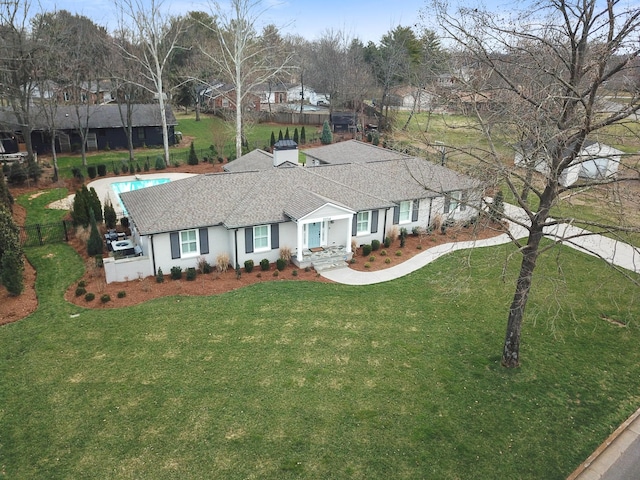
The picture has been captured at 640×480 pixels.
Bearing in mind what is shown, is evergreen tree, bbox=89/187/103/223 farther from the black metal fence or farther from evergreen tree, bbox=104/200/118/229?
the black metal fence

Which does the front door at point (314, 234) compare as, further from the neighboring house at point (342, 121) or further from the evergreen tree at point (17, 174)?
the neighboring house at point (342, 121)

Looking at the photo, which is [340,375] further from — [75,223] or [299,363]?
[75,223]

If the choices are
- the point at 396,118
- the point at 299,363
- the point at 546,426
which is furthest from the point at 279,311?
the point at 396,118

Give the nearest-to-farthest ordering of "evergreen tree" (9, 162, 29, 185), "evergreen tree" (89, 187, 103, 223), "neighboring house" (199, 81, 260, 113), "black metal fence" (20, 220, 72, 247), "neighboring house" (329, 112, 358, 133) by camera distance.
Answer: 1. "black metal fence" (20, 220, 72, 247)
2. "evergreen tree" (89, 187, 103, 223)
3. "evergreen tree" (9, 162, 29, 185)
4. "neighboring house" (329, 112, 358, 133)
5. "neighboring house" (199, 81, 260, 113)

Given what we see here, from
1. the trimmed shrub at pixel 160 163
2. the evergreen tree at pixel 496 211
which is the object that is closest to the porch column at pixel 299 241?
the evergreen tree at pixel 496 211

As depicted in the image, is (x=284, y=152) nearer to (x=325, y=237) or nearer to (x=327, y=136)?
(x=325, y=237)

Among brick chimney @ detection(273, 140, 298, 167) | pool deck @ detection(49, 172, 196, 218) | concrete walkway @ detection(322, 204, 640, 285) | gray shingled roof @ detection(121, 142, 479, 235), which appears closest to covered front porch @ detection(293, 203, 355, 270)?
gray shingled roof @ detection(121, 142, 479, 235)

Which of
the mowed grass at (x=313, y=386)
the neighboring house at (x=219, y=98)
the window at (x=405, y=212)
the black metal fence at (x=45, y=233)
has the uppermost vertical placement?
the neighboring house at (x=219, y=98)
